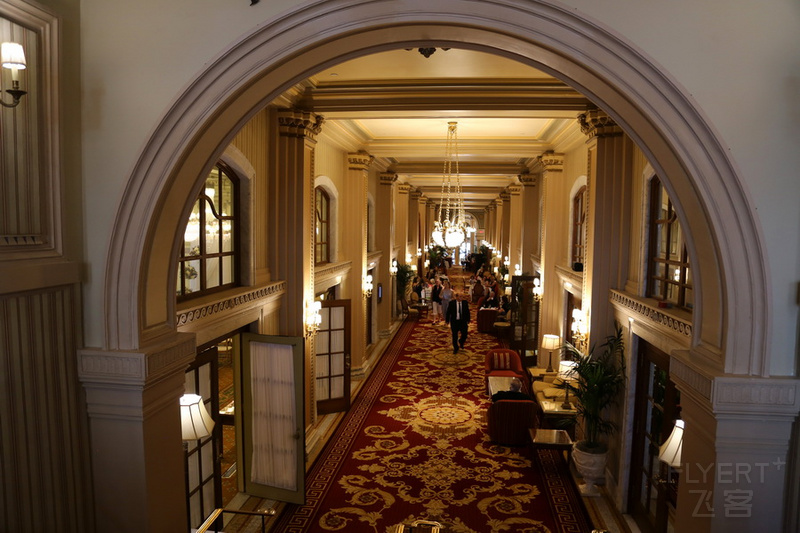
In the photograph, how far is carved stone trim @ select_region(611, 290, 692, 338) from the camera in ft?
15.0

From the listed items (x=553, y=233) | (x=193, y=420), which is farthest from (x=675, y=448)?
(x=553, y=233)

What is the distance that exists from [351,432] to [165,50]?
6730mm

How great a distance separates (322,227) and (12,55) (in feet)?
25.3

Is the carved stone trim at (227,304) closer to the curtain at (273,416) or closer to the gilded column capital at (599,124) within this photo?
the curtain at (273,416)

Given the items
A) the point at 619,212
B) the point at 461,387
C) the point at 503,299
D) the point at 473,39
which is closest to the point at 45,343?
the point at 473,39

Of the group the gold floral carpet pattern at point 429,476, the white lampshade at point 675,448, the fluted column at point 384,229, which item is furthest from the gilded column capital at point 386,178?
the white lampshade at point 675,448

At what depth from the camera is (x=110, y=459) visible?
3422 mm

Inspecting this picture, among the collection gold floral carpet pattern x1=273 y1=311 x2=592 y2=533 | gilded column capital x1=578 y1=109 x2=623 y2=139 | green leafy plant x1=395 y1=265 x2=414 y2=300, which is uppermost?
gilded column capital x1=578 y1=109 x2=623 y2=139

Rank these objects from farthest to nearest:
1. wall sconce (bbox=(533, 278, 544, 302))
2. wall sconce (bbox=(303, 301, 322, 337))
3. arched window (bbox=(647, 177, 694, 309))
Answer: wall sconce (bbox=(533, 278, 544, 302)), wall sconce (bbox=(303, 301, 322, 337)), arched window (bbox=(647, 177, 694, 309))

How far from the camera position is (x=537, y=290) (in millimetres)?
11836

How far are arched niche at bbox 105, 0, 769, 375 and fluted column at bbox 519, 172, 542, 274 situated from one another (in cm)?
1081

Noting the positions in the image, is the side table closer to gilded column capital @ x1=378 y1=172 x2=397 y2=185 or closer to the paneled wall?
the paneled wall

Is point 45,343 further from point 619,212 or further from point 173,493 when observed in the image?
point 619,212

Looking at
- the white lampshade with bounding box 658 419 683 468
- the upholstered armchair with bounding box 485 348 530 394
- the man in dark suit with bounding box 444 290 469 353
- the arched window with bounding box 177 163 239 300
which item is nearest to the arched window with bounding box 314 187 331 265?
the arched window with bounding box 177 163 239 300
